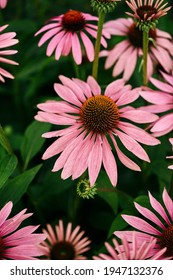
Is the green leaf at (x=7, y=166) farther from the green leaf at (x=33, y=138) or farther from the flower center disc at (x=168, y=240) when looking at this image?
the flower center disc at (x=168, y=240)

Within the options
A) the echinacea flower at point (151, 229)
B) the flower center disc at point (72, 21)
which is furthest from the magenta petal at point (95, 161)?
the flower center disc at point (72, 21)

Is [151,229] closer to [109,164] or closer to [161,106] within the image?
[109,164]

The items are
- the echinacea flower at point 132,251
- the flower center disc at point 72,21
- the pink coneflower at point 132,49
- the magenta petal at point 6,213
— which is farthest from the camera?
the pink coneflower at point 132,49

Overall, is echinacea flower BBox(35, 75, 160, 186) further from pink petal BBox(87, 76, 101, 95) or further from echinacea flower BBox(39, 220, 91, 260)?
echinacea flower BBox(39, 220, 91, 260)

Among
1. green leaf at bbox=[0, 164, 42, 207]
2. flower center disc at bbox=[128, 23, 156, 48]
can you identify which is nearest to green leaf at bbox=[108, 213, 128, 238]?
green leaf at bbox=[0, 164, 42, 207]

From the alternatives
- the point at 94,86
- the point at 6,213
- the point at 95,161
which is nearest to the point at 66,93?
the point at 94,86

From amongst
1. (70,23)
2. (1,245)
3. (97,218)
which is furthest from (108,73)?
(1,245)
